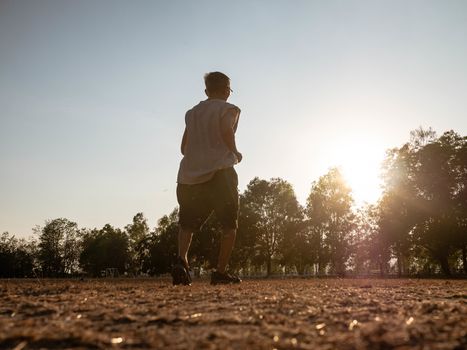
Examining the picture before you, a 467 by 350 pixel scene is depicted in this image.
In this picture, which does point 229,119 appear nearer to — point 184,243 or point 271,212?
point 184,243

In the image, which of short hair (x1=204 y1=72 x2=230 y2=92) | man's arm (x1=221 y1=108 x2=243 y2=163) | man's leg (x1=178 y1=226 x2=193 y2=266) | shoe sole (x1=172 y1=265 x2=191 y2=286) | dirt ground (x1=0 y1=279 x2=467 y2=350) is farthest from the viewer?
short hair (x1=204 y1=72 x2=230 y2=92)

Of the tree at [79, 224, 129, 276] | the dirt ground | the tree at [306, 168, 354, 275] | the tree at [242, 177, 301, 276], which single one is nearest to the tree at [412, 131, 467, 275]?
the tree at [306, 168, 354, 275]

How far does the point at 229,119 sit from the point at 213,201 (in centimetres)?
121

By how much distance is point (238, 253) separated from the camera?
49.7m

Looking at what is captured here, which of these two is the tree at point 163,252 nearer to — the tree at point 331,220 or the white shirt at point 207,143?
the tree at point 331,220

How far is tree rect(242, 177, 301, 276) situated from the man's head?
4585cm

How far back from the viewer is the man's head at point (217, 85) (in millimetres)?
6188

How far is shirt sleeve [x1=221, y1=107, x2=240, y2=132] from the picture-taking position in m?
5.78

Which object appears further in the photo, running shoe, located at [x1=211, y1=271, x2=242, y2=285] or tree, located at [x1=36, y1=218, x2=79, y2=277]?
tree, located at [x1=36, y1=218, x2=79, y2=277]

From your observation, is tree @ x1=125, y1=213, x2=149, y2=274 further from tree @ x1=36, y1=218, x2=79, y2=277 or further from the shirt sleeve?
the shirt sleeve

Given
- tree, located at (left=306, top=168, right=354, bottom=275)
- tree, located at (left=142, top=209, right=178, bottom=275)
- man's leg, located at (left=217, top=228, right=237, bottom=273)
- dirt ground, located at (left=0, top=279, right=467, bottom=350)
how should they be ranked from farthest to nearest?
tree, located at (left=142, top=209, right=178, bottom=275) → tree, located at (left=306, top=168, right=354, bottom=275) → man's leg, located at (left=217, top=228, right=237, bottom=273) → dirt ground, located at (left=0, top=279, right=467, bottom=350)

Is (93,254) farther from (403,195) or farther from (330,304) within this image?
(330,304)

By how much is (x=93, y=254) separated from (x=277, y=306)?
284ft

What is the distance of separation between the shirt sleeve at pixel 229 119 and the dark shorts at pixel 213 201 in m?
0.63
